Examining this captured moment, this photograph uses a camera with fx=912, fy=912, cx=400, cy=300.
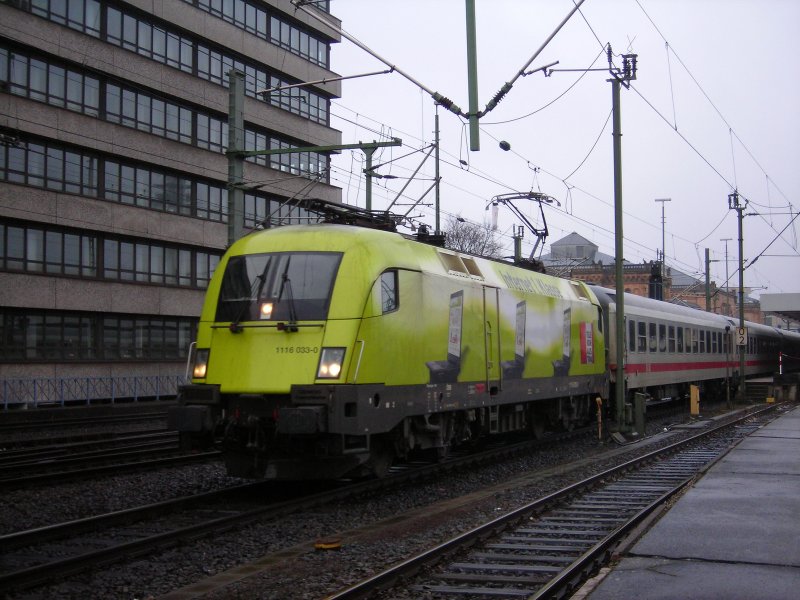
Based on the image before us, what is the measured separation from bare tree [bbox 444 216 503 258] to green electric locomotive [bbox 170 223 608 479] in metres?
50.0

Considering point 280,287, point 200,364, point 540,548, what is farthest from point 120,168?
point 540,548

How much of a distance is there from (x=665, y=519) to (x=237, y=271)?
612cm

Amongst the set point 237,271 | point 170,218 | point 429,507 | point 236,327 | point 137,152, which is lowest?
point 429,507

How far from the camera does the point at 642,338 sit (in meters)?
25.6

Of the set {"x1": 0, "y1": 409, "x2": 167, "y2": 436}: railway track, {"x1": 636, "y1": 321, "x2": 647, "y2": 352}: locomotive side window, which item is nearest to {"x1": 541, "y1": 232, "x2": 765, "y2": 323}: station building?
{"x1": 636, "y1": 321, "x2": 647, "y2": 352}: locomotive side window

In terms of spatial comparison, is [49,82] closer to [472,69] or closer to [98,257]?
[98,257]

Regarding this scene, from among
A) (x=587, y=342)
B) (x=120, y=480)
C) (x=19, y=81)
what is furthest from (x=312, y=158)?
(x=120, y=480)

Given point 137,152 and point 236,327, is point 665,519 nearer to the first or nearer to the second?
point 236,327

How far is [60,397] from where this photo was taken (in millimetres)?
32500

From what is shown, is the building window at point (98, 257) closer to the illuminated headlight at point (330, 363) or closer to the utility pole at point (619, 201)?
the utility pole at point (619, 201)

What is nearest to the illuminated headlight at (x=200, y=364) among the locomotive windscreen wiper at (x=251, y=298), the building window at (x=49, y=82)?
the locomotive windscreen wiper at (x=251, y=298)

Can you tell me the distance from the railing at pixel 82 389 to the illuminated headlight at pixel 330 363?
19.3m

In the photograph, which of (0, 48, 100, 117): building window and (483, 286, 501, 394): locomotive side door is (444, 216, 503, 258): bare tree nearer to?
(0, 48, 100, 117): building window

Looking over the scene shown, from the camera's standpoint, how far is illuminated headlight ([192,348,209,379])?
1164cm
